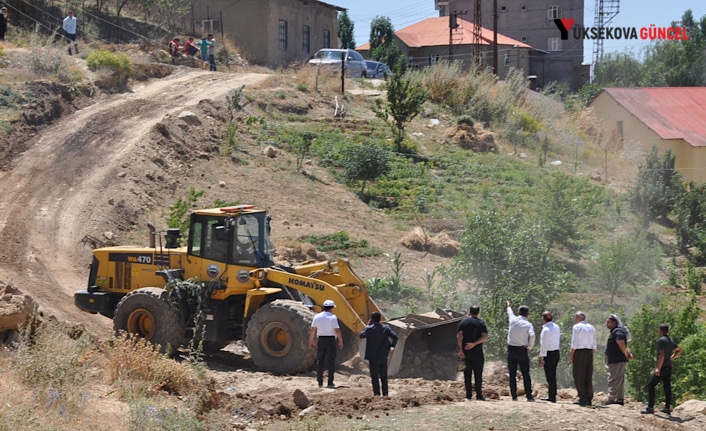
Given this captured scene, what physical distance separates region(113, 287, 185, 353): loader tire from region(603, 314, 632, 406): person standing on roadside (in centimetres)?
666

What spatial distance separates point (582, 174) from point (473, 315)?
1028 inches

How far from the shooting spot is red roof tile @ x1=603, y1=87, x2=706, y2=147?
46447 millimetres

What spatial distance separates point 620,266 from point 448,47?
40057 mm

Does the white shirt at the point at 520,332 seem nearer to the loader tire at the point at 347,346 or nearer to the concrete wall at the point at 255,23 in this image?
the loader tire at the point at 347,346

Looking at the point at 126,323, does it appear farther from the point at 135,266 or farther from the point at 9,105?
the point at 9,105

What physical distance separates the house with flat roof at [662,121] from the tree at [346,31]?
88.4 ft

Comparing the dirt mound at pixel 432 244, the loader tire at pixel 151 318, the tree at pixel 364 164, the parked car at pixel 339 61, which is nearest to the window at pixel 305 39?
the parked car at pixel 339 61

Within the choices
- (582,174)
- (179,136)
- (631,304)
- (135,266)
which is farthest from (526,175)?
(135,266)

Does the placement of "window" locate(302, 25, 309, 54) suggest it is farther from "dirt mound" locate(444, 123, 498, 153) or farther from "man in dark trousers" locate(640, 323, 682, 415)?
"man in dark trousers" locate(640, 323, 682, 415)

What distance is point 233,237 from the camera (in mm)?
15156

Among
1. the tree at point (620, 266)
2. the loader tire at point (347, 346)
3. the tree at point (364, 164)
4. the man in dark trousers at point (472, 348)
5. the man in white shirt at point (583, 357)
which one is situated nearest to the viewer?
the man in dark trousers at point (472, 348)

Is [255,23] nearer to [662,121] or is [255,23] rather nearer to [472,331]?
[662,121]

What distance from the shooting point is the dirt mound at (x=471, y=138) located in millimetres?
36750

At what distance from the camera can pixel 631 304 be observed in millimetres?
26406
